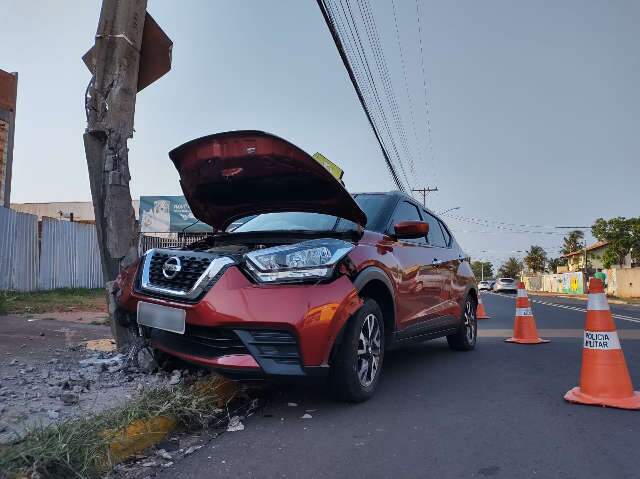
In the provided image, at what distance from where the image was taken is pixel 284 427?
351cm

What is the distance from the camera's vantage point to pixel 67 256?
14438 millimetres

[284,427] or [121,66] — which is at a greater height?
[121,66]

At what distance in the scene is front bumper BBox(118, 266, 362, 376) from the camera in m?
3.40

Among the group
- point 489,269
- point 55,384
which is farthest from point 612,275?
point 489,269

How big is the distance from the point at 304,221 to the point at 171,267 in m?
1.39

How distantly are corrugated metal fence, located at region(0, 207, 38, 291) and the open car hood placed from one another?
A: 332 inches

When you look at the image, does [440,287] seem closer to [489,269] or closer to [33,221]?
[33,221]

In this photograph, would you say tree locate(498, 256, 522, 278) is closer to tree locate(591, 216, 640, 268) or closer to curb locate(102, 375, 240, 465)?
tree locate(591, 216, 640, 268)

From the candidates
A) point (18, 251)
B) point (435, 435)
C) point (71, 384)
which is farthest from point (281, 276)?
point (18, 251)

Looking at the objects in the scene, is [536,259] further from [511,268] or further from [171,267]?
[171,267]

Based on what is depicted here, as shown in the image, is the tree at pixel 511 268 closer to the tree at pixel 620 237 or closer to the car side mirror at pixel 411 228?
the tree at pixel 620 237

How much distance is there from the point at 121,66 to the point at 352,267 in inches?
113

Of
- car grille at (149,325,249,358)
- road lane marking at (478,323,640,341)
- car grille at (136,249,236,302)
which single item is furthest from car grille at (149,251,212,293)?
road lane marking at (478,323,640,341)

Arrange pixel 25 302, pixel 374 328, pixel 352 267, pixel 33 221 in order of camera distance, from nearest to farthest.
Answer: pixel 352 267 < pixel 374 328 < pixel 25 302 < pixel 33 221
